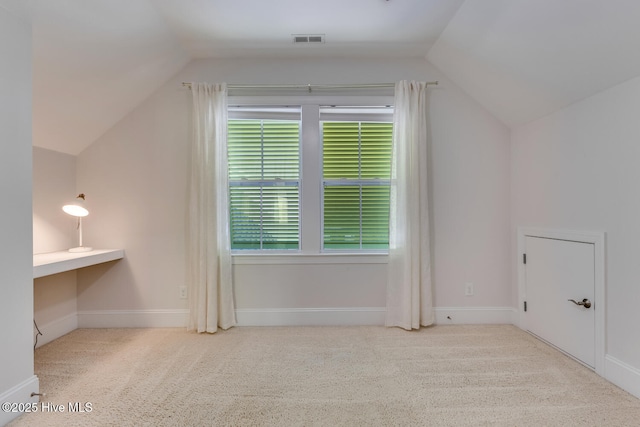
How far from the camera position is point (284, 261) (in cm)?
287

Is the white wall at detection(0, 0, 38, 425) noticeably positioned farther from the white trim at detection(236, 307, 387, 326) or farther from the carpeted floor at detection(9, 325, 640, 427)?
the white trim at detection(236, 307, 387, 326)

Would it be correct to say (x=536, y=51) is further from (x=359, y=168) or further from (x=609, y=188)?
(x=359, y=168)

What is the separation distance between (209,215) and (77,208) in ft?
3.67

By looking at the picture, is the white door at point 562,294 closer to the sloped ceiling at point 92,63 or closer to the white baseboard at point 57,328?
the sloped ceiling at point 92,63

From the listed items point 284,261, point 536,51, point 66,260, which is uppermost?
point 536,51

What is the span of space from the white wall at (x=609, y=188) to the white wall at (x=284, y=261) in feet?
1.82

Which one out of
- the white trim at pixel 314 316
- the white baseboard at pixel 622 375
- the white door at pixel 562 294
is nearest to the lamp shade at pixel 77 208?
the white trim at pixel 314 316

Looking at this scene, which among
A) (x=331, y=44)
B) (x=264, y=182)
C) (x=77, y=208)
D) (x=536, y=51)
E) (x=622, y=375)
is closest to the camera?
(x=622, y=375)

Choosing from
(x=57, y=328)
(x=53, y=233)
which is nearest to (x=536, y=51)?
(x=53, y=233)

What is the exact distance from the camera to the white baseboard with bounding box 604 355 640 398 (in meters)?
1.76

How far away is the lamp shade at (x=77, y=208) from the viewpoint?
2487 mm

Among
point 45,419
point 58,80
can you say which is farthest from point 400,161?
point 45,419

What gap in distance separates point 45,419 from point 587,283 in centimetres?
360

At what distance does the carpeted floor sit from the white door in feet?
0.45
